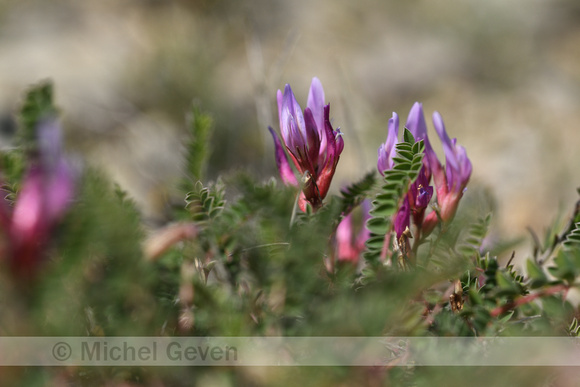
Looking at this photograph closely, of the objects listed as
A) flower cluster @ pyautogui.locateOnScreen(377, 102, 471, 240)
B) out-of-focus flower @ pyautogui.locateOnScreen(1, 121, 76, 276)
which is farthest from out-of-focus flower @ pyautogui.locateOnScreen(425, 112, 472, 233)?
out-of-focus flower @ pyautogui.locateOnScreen(1, 121, 76, 276)

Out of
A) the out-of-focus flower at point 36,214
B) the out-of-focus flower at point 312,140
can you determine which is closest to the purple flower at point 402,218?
the out-of-focus flower at point 312,140

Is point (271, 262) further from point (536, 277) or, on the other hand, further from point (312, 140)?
point (536, 277)

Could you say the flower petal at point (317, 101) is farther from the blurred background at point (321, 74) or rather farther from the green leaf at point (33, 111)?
the blurred background at point (321, 74)

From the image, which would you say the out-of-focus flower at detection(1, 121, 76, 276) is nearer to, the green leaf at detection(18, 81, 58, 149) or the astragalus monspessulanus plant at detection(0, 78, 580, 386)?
the astragalus monspessulanus plant at detection(0, 78, 580, 386)

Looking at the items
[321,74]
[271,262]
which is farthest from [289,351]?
[321,74]

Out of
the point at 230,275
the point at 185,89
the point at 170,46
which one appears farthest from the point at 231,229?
the point at 170,46

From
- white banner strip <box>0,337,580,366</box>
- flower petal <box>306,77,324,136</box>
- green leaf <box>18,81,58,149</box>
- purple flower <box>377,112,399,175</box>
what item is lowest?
white banner strip <box>0,337,580,366</box>
